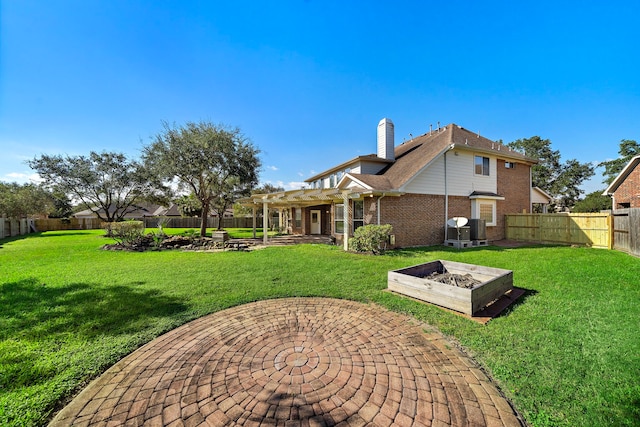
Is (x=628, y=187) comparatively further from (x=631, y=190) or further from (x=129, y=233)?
(x=129, y=233)

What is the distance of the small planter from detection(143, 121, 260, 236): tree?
16583 mm

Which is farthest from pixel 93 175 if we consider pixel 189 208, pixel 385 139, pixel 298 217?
pixel 385 139

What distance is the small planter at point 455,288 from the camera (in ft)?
14.2

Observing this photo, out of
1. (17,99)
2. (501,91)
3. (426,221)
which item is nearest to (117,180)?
(17,99)

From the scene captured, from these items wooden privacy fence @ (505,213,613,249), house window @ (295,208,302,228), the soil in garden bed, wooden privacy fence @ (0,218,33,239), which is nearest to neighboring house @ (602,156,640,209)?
wooden privacy fence @ (505,213,613,249)

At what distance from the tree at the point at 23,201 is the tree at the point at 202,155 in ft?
71.0

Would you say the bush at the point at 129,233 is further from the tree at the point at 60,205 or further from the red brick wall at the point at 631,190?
the red brick wall at the point at 631,190

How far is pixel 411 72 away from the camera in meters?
12.3

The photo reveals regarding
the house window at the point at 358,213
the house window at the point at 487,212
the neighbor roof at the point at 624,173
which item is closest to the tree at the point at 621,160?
the neighbor roof at the point at 624,173

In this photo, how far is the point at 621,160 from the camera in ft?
Result: 105

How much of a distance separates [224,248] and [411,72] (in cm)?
1303

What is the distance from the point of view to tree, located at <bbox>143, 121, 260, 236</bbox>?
17.5 m

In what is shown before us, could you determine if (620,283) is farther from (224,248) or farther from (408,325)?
(224,248)

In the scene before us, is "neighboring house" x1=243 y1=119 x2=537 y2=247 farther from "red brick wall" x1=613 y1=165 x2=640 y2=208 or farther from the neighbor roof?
the neighbor roof
